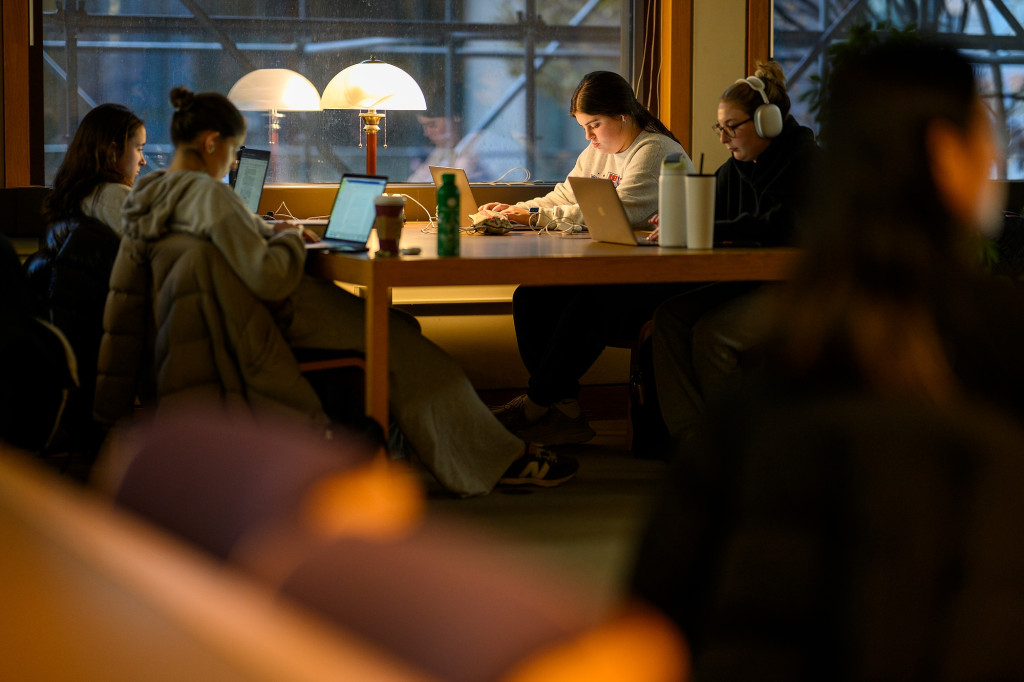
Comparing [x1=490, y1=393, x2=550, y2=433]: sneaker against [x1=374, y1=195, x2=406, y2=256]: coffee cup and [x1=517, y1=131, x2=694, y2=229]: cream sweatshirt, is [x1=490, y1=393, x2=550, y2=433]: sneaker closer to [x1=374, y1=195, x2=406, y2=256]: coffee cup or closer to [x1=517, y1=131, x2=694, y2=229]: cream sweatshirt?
[x1=517, y1=131, x2=694, y2=229]: cream sweatshirt

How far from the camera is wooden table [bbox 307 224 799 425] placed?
7.71ft

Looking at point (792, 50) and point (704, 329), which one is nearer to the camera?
point (704, 329)

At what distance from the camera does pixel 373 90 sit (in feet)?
14.2

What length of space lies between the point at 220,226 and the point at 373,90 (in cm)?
205

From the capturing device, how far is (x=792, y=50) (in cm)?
554

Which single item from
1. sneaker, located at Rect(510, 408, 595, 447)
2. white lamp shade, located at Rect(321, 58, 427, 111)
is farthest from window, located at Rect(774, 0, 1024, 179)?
sneaker, located at Rect(510, 408, 595, 447)

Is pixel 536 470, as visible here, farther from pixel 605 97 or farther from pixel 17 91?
pixel 17 91

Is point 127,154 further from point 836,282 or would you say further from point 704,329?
point 836,282

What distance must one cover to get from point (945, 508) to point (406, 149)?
15.3 feet

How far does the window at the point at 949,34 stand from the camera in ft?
18.2

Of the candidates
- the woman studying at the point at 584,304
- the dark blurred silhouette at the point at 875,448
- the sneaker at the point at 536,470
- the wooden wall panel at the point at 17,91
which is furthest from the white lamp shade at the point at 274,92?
the dark blurred silhouette at the point at 875,448

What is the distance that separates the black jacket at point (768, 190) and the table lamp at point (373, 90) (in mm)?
1453

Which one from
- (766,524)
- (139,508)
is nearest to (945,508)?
(766,524)

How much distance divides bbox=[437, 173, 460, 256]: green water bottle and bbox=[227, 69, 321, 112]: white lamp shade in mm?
2168
